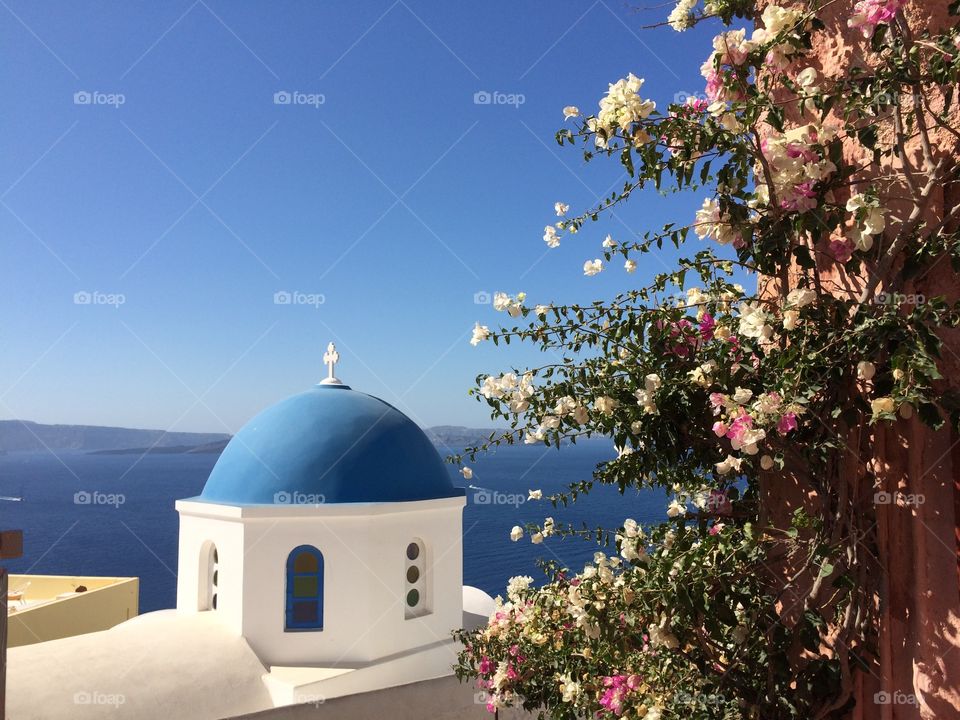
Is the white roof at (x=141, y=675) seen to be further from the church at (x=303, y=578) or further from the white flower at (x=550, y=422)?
the white flower at (x=550, y=422)

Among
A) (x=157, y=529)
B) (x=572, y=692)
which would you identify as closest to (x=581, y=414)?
(x=572, y=692)

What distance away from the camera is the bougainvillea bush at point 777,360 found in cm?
191

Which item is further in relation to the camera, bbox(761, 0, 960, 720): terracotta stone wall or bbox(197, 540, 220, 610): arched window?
bbox(197, 540, 220, 610): arched window

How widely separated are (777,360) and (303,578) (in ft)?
22.9

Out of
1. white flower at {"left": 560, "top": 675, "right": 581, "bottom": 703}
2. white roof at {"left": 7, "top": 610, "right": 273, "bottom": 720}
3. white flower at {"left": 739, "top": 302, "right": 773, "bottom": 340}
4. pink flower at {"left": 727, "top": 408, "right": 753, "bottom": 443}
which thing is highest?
white flower at {"left": 739, "top": 302, "right": 773, "bottom": 340}

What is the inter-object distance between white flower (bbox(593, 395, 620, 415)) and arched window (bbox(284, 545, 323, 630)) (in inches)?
241

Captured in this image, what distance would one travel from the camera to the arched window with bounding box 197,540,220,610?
805 cm

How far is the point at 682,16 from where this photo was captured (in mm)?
2383

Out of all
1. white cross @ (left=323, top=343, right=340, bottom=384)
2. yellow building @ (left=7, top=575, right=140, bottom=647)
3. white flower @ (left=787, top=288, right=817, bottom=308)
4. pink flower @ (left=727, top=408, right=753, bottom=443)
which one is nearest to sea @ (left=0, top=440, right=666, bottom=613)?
yellow building @ (left=7, top=575, right=140, bottom=647)

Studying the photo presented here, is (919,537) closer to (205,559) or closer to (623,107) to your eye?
(623,107)

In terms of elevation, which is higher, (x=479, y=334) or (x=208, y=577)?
(x=479, y=334)

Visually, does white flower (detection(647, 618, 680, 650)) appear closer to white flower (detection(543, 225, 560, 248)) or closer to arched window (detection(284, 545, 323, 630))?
white flower (detection(543, 225, 560, 248))

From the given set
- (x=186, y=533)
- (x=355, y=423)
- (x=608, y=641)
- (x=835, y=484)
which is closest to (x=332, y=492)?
(x=355, y=423)

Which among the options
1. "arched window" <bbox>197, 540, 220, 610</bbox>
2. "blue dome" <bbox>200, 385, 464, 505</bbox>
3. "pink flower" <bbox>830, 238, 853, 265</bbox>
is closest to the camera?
"pink flower" <bbox>830, 238, 853, 265</bbox>
